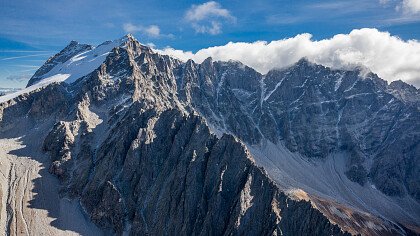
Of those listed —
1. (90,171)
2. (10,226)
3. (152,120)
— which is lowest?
(10,226)

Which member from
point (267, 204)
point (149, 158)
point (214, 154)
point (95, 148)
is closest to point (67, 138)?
point (95, 148)

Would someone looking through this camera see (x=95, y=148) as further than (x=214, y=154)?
Yes

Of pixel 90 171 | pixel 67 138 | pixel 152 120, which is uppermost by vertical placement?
pixel 152 120

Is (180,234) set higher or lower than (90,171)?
lower

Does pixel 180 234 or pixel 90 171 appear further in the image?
pixel 90 171

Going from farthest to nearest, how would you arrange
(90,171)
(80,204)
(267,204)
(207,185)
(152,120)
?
(152,120) < (90,171) < (80,204) < (207,185) < (267,204)

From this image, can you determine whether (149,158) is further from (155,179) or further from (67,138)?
(67,138)

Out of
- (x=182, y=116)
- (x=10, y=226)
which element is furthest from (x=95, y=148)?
(x=10, y=226)

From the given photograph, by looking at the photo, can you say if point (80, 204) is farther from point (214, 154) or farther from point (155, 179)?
point (214, 154)

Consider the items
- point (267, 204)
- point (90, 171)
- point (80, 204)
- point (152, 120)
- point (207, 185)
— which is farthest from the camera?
point (152, 120)
